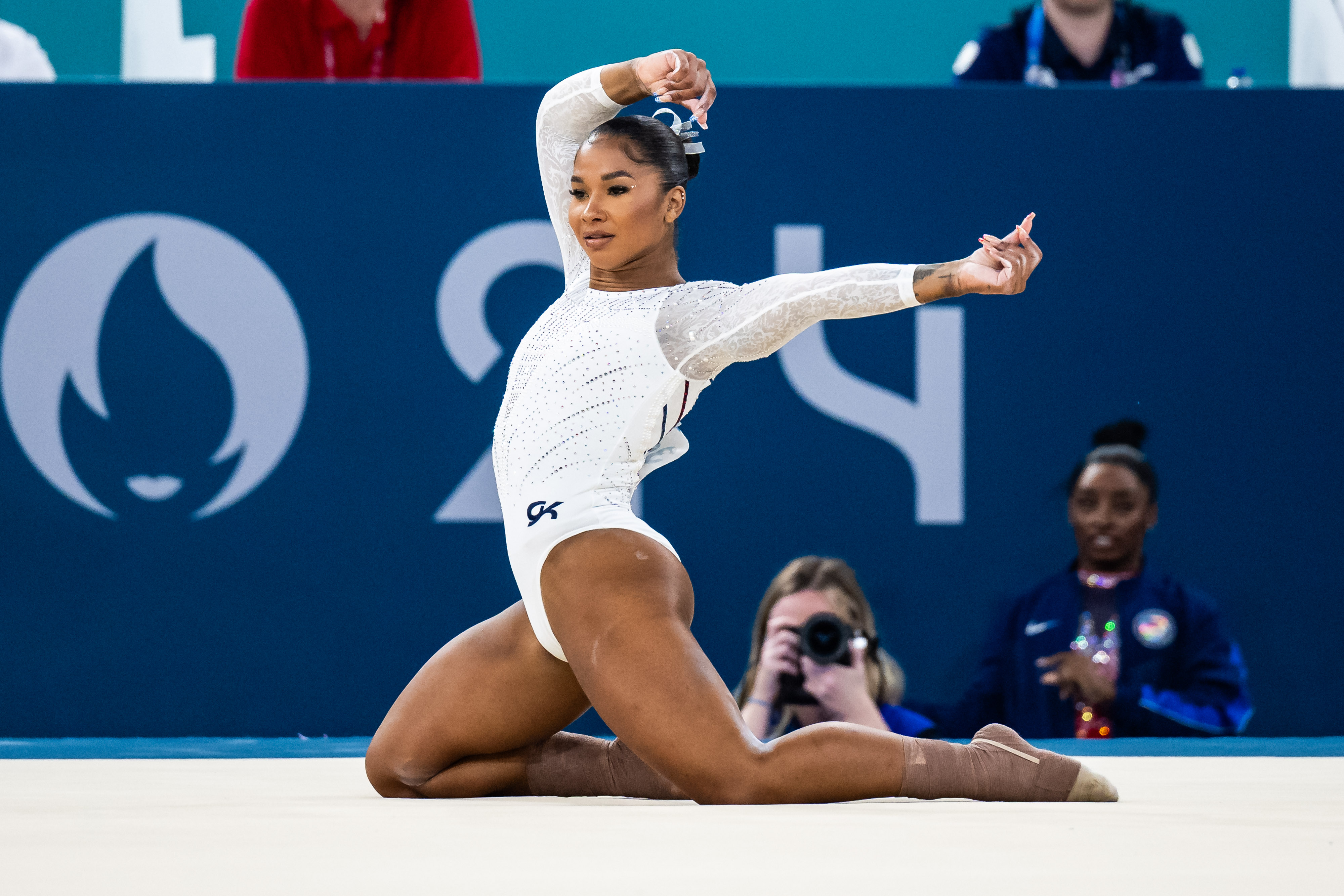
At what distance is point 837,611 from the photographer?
358 cm

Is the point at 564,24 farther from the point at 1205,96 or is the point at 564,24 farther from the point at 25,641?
the point at 25,641

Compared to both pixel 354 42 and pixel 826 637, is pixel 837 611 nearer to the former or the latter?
pixel 826 637

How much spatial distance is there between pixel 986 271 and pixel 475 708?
104cm

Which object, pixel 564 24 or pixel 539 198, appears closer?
pixel 539 198

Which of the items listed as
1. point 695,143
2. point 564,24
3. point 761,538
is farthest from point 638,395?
point 564,24

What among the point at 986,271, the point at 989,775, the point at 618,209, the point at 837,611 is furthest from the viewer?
the point at 837,611

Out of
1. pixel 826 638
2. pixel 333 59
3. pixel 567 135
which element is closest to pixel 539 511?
pixel 567 135

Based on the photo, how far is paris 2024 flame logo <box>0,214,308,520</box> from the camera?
3.71 metres

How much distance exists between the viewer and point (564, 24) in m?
6.04

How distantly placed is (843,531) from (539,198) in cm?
114

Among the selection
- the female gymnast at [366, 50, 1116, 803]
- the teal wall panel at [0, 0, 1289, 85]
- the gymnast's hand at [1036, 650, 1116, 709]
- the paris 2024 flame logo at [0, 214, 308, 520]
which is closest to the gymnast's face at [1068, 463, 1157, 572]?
the gymnast's hand at [1036, 650, 1116, 709]

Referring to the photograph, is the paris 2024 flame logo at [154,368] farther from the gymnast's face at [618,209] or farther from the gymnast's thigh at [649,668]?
the gymnast's thigh at [649,668]

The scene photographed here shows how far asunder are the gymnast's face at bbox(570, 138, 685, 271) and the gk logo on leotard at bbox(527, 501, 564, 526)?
42cm

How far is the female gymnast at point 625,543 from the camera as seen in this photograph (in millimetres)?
2152
